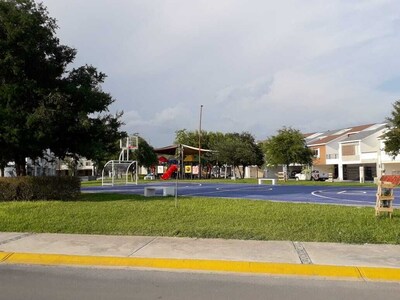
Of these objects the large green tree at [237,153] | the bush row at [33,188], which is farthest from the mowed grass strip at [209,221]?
the large green tree at [237,153]

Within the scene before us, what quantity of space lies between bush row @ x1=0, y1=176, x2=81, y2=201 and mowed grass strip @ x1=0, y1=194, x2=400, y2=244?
4.91 feet

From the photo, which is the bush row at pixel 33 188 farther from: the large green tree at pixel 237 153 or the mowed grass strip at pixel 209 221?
the large green tree at pixel 237 153

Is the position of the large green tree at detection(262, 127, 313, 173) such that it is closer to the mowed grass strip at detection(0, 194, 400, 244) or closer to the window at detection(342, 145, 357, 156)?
the window at detection(342, 145, 357, 156)

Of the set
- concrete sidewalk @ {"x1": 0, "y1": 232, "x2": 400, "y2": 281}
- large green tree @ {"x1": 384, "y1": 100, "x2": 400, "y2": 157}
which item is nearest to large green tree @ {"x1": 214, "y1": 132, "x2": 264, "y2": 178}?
large green tree @ {"x1": 384, "y1": 100, "x2": 400, "y2": 157}

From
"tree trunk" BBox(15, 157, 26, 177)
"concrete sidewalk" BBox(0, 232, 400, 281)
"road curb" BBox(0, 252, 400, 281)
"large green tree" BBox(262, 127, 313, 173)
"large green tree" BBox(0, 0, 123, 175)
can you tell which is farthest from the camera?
"large green tree" BBox(262, 127, 313, 173)

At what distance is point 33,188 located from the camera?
1720 centimetres

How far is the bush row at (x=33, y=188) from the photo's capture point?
56.2ft

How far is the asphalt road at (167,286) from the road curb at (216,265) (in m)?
0.30

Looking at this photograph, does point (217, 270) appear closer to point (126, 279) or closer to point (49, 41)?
point (126, 279)

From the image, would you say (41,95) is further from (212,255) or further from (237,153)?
(237,153)

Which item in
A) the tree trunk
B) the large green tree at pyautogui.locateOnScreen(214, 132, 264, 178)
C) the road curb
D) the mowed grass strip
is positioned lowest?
the road curb

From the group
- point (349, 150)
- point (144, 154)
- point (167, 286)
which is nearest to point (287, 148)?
point (349, 150)

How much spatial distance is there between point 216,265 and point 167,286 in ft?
4.73

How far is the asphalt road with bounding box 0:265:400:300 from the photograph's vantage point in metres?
6.61
